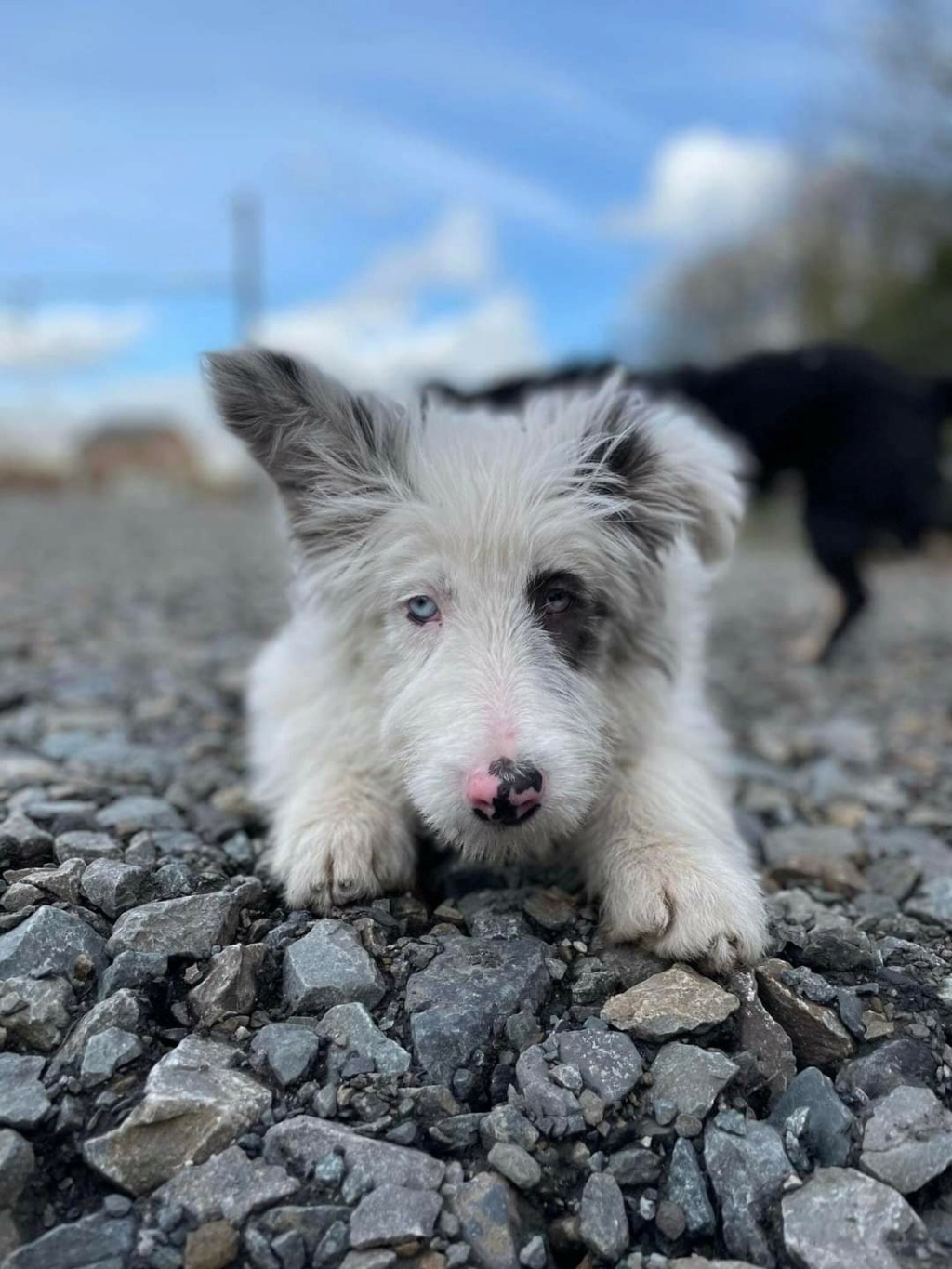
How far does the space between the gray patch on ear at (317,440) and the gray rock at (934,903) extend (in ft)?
6.97

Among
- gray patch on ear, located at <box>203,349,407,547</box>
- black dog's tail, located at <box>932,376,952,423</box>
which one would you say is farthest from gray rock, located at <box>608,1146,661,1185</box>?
black dog's tail, located at <box>932,376,952,423</box>

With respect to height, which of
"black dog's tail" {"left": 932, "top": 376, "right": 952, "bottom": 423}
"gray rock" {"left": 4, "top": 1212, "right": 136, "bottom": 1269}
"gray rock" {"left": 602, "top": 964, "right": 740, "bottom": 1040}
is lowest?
"gray rock" {"left": 4, "top": 1212, "right": 136, "bottom": 1269}

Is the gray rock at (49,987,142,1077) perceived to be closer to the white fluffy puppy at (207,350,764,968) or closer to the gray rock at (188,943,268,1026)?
the gray rock at (188,943,268,1026)

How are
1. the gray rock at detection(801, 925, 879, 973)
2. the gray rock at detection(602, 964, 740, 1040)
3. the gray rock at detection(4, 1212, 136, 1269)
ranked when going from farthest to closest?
1. the gray rock at detection(801, 925, 879, 973)
2. the gray rock at detection(602, 964, 740, 1040)
3. the gray rock at detection(4, 1212, 136, 1269)

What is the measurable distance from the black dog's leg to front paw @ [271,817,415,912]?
5.59 m

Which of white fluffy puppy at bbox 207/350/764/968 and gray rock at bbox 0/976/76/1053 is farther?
white fluffy puppy at bbox 207/350/764/968

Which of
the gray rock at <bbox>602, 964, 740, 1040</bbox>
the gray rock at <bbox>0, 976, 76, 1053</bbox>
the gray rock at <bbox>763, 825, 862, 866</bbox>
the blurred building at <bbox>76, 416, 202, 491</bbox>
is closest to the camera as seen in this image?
the gray rock at <bbox>0, 976, 76, 1053</bbox>

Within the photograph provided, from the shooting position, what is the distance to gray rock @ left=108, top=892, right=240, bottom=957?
2.52 meters

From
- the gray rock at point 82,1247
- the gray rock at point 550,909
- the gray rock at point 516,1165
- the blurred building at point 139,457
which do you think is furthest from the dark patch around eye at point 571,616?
the blurred building at point 139,457

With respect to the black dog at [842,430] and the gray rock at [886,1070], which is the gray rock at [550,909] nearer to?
the gray rock at [886,1070]

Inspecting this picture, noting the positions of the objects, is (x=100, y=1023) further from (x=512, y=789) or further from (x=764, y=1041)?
(x=764, y=1041)

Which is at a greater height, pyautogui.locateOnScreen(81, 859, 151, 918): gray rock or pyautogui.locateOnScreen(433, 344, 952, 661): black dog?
pyautogui.locateOnScreen(433, 344, 952, 661): black dog

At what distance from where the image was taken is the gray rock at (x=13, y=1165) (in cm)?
194

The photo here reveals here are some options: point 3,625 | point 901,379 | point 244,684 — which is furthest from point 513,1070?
point 901,379
